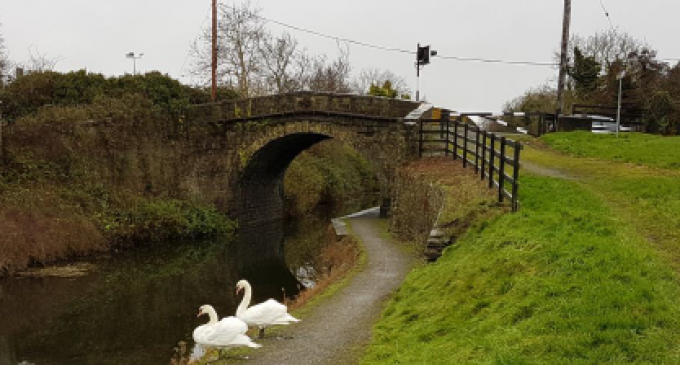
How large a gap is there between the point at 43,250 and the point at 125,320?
525cm

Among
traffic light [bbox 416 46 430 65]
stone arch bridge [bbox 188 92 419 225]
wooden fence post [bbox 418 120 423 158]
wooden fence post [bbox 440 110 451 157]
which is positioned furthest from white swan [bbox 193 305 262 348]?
traffic light [bbox 416 46 430 65]

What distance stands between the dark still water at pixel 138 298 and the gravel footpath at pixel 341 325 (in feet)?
7.29

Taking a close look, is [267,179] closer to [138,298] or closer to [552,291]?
[138,298]

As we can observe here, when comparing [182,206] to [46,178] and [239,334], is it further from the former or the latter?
[239,334]

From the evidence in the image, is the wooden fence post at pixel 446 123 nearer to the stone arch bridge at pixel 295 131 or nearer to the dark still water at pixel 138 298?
the stone arch bridge at pixel 295 131

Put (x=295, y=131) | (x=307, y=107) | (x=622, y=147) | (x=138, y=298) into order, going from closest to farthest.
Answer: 1. (x=138, y=298)
2. (x=622, y=147)
3. (x=307, y=107)
4. (x=295, y=131)

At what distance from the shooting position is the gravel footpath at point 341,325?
7.73 meters

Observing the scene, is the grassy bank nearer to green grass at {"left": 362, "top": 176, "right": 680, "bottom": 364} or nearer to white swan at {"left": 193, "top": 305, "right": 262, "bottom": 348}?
green grass at {"left": 362, "top": 176, "right": 680, "bottom": 364}

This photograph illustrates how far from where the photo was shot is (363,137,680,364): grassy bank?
5.18 m

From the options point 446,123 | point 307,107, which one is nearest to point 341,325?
point 446,123

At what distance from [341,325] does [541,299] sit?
365 cm

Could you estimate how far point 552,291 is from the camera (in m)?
6.35

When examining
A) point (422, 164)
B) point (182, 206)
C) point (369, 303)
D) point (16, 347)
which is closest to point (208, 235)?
point (182, 206)

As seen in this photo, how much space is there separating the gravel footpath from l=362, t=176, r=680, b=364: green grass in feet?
1.34
